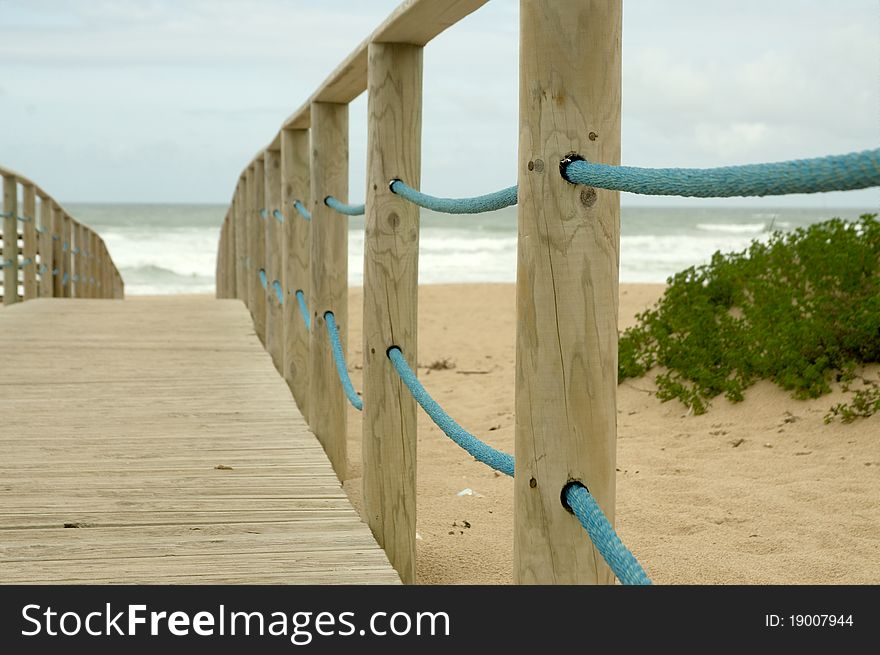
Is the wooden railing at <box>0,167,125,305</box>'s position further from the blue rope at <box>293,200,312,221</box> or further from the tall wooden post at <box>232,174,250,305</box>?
the blue rope at <box>293,200,312,221</box>

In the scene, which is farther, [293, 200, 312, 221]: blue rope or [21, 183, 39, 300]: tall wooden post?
[21, 183, 39, 300]: tall wooden post

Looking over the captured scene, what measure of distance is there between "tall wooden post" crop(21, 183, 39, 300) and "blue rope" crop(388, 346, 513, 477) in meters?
7.44

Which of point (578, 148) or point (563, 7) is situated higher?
point (563, 7)

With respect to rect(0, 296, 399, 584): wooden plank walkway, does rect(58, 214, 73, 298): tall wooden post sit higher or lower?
higher

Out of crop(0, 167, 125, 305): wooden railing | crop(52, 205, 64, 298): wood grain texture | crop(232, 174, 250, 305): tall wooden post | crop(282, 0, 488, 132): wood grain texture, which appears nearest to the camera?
crop(282, 0, 488, 132): wood grain texture

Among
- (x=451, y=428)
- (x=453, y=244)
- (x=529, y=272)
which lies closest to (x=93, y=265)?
(x=451, y=428)

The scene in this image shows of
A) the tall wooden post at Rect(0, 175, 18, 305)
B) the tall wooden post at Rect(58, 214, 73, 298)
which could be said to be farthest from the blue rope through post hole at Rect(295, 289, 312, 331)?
the tall wooden post at Rect(58, 214, 73, 298)

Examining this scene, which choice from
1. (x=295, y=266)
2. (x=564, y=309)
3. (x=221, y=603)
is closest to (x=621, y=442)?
(x=295, y=266)

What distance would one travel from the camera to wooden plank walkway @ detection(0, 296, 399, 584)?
2.23m

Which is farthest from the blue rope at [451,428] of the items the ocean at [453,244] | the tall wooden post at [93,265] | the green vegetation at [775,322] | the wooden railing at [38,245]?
the ocean at [453,244]

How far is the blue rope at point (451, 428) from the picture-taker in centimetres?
181

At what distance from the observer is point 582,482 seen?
1.47m

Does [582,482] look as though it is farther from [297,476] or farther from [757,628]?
[297,476]

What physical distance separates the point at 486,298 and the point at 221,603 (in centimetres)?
1051
